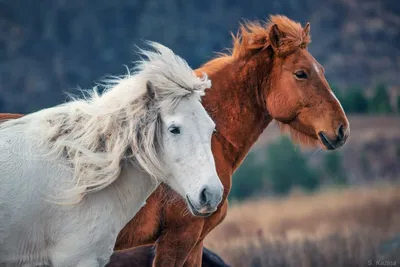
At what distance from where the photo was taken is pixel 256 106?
573cm

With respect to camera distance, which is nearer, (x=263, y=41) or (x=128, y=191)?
(x=128, y=191)

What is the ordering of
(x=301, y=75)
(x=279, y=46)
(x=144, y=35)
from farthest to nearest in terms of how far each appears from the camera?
(x=144, y=35) < (x=279, y=46) < (x=301, y=75)

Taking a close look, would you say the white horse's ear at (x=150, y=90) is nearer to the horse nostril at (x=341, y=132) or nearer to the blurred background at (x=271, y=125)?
the horse nostril at (x=341, y=132)

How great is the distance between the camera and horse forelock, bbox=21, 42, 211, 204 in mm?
4109

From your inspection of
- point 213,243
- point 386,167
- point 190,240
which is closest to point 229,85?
point 190,240

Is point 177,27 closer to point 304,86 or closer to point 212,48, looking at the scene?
point 212,48

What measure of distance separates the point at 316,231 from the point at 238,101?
272 inches

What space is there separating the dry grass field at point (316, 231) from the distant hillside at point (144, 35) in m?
14.2

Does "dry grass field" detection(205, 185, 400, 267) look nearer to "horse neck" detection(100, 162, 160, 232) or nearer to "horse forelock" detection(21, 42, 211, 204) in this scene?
"horse neck" detection(100, 162, 160, 232)

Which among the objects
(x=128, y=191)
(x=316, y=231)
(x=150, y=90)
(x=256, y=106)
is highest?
(x=150, y=90)

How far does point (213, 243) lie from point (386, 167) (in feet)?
34.4

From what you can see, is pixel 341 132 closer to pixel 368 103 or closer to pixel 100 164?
pixel 100 164

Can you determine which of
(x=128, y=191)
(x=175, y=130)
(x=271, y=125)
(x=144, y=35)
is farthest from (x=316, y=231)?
(x=144, y=35)

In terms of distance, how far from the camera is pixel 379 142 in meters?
20.7
